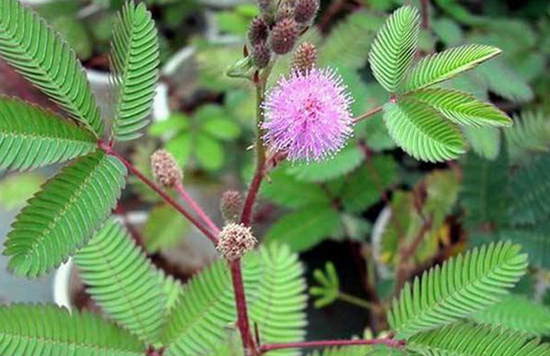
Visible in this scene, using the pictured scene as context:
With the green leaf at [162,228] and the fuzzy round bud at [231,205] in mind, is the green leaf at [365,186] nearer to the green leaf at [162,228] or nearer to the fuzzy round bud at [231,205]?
the green leaf at [162,228]

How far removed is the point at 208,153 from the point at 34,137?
774mm

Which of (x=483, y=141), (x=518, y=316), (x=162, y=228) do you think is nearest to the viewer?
(x=518, y=316)

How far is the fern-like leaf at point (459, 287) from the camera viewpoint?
2.37 feet

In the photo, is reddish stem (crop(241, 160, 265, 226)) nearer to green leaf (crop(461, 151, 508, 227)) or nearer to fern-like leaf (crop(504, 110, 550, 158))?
green leaf (crop(461, 151, 508, 227))

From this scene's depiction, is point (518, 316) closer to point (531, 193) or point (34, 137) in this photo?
point (531, 193)

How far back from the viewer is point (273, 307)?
92 cm

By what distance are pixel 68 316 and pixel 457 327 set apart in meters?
0.30

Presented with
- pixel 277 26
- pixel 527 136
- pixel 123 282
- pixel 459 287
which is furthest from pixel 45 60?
pixel 527 136

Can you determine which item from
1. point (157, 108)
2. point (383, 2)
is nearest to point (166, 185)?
point (383, 2)

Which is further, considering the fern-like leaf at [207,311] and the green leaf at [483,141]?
the green leaf at [483,141]

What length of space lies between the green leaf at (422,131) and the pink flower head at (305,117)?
0.11 ft

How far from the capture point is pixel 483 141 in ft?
3.37

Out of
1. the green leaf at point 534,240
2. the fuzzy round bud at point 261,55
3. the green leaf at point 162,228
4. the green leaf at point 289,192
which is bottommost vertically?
the green leaf at point 534,240

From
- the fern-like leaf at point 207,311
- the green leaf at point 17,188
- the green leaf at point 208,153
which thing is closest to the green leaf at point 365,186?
the green leaf at point 208,153
